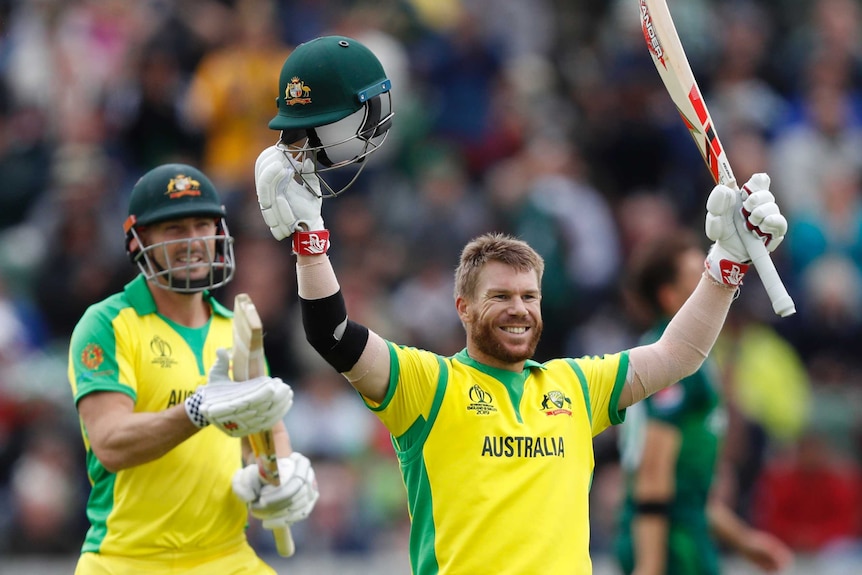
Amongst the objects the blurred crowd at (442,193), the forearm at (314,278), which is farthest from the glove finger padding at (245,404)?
the blurred crowd at (442,193)

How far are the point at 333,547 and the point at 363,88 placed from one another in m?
5.88

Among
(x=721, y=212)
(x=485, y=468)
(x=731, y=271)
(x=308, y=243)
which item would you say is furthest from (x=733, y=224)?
(x=308, y=243)

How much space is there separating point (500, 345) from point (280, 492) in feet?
4.34

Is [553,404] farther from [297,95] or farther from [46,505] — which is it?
[46,505]

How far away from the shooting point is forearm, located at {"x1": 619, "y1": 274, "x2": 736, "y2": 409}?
5.61 m

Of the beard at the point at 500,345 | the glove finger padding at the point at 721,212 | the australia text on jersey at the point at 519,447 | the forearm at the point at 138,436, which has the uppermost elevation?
the glove finger padding at the point at 721,212

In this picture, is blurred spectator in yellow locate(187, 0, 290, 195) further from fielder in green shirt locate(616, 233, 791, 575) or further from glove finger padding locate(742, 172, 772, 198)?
glove finger padding locate(742, 172, 772, 198)

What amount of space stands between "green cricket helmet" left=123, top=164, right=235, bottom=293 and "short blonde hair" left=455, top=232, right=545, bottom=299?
45.8 inches

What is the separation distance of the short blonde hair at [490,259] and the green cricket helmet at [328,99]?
0.62 m

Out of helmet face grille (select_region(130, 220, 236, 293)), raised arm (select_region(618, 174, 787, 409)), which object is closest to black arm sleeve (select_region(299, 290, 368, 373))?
helmet face grille (select_region(130, 220, 236, 293))

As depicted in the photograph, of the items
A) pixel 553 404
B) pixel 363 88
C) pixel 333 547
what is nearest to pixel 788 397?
pixel 333 547

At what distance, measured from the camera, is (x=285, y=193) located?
5105mm

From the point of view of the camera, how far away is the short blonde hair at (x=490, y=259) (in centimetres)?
543

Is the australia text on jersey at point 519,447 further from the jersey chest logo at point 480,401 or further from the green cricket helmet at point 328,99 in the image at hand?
the green cricket helmet at point 328,99
